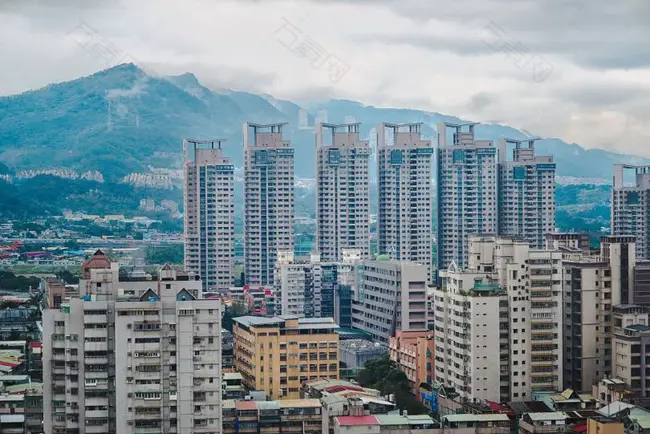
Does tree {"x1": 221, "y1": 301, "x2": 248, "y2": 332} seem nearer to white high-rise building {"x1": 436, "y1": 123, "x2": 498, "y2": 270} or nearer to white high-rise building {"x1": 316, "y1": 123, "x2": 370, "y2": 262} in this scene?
white high-rise building {"x1": 316, "y1": 123, "x2": 370, "y2": 262}

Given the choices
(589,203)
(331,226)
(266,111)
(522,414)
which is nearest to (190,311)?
(522,414)

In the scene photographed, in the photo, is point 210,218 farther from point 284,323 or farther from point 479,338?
point 479,338

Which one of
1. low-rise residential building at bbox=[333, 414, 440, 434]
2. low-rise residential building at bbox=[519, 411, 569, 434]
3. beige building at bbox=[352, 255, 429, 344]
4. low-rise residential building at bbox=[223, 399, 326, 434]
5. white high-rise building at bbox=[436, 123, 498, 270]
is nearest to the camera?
low-rise residential building at bbox=[333, 414, 440, 434]

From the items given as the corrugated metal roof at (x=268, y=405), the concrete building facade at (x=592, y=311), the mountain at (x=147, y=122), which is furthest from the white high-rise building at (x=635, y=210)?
the corrugated metal roof at (x=268, y=405)

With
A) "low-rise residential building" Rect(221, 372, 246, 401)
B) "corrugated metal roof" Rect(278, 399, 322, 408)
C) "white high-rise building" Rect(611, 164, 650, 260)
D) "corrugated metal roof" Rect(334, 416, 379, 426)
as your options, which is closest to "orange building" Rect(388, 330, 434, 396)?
"low-rise residential building" Rect(221, 372, 246, 401)

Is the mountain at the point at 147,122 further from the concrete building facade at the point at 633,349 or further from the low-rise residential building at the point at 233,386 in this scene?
the concrete building facade at the point at 633,349

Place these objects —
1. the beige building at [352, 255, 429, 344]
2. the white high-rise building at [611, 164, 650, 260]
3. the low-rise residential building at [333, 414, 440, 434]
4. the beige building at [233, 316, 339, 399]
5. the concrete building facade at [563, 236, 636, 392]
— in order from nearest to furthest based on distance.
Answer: the low-rise residential building at [333, 414, 440, 434]
the concrete building facade at [563, 236, 636, 392]
the beige building at [233, 316, 339, 399]
the beige building at [352, 255, 429, 344]
the white high-rise building at [611, 164, 650, 260]
